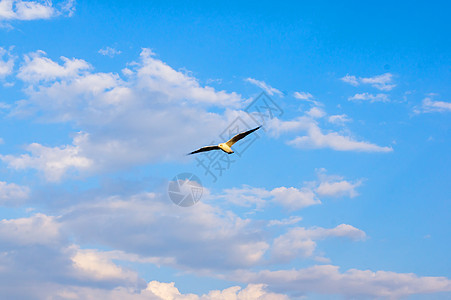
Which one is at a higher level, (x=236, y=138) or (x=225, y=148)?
(x=236, y=138)

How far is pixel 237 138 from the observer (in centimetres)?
7069

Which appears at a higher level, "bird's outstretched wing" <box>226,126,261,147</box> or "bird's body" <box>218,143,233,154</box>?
"bird's outstretched wing" <box>226,126,261,147</box>

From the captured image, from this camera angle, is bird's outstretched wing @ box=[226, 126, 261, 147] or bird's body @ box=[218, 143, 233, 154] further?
bird's body @ box=[218, 143, 233, 154]

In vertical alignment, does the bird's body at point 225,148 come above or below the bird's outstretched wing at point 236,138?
below

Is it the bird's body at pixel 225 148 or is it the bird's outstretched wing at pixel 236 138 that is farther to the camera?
the bird's body at pixel 225 148

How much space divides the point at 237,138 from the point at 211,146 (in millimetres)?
4315

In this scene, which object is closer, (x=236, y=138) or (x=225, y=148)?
(x=236, y=138)

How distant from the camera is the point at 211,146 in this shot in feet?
237
